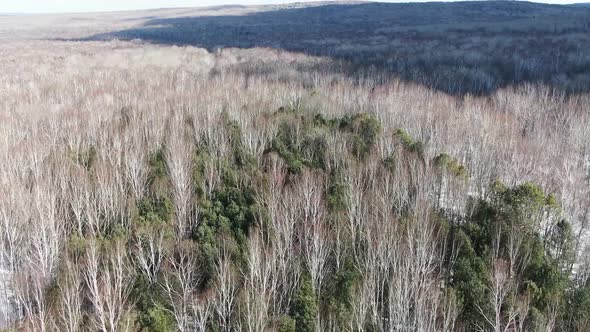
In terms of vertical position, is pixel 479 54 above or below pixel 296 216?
above

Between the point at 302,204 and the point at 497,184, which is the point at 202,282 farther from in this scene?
the point at 497,184

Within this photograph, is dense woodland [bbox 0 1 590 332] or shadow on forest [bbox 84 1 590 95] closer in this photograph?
dense woodland [bbox 0 1 590 332]

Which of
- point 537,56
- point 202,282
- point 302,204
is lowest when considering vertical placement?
point 202,282

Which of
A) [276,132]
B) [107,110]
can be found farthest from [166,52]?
[276,132]

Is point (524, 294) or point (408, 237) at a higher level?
point (408, 237)

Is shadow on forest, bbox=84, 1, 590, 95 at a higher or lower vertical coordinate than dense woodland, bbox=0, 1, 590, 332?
higher

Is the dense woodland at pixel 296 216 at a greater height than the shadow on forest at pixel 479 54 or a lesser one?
lesser

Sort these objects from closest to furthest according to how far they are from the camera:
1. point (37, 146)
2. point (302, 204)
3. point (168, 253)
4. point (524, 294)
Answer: point (524, 294), point (168, 253), point (302, 204), point (37, 146)

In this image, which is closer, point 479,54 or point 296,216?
point 296,216
